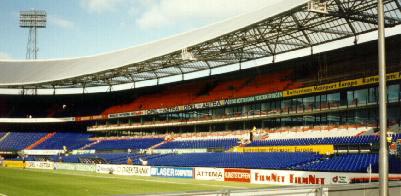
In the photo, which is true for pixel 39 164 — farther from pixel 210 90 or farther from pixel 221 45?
pixel 221 45

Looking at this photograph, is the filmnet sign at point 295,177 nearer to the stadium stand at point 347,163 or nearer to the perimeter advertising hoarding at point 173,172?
the stadium stand at point 347,163

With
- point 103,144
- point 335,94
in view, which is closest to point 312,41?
point 335,94

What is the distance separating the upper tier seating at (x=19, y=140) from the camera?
75.9 meters

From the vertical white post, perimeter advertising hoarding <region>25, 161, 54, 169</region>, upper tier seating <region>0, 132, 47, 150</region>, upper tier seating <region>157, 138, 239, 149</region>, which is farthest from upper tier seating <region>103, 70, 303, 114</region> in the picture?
the vertical white post

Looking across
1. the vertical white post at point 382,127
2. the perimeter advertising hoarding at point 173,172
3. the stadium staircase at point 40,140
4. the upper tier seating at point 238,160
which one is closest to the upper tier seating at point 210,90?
the upper tier seating at point 238,160

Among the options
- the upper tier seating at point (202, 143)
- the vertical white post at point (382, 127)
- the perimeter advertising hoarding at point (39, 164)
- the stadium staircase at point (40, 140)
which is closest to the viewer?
the vertical white post at point (382, 127)

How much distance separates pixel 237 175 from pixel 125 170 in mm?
15163

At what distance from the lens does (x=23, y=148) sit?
247 ft

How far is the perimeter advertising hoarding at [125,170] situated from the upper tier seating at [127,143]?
458 inches

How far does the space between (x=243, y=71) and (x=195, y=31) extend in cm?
876

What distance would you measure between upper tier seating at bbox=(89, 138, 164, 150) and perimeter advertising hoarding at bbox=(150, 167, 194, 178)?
18.5 meters

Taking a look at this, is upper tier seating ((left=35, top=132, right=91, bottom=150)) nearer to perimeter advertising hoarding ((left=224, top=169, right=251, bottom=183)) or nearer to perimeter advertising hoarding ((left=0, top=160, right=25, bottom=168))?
perimeter advertising hoarding ((left=0, top=160, right=25, bottom=168))

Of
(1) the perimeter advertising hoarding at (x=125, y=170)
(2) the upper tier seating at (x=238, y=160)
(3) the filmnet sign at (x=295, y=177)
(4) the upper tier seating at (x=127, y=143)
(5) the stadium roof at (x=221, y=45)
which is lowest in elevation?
(1) the perimeter advertising hoarding at (x=125, y=170)

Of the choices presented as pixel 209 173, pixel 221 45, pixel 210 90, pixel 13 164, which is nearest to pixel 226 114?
pixel 210 90
